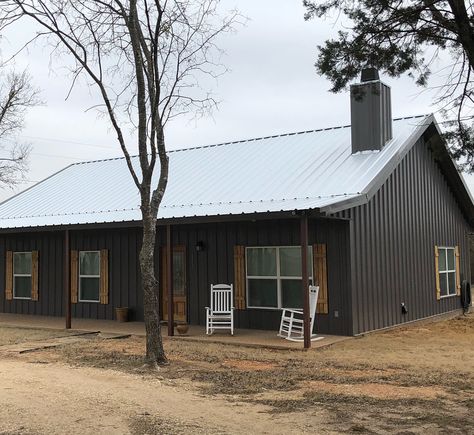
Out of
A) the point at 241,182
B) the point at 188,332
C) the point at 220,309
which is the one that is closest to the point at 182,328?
the point at 188,332

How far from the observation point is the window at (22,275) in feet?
54.0

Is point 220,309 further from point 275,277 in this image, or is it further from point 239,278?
point 275,277

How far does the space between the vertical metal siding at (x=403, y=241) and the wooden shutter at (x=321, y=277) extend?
0.54m

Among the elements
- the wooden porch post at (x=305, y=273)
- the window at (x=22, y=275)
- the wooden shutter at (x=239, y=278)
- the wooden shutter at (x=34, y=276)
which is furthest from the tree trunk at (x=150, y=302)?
the window at (x=22, y=275)

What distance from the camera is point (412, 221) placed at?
46.1 ft

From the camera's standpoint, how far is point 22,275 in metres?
16.6

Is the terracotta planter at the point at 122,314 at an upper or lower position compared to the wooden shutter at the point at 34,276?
lower

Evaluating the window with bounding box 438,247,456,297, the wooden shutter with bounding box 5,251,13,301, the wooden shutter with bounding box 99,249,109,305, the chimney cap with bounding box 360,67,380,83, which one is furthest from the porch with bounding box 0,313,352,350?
the window with bounding box 438,247,456,297

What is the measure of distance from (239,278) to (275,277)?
809 millimetres

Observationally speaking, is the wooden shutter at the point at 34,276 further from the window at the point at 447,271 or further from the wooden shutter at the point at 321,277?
the window at the point at 447,271

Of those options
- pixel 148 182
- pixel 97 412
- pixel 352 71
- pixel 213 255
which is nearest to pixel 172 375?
pixel 97 412

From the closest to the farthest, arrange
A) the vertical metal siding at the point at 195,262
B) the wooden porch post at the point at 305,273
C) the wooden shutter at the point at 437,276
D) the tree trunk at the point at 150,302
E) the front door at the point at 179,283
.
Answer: the tree trunk at the point at 150,302, the wooden porch post at the point at 305,273, the vertical metal siding at the point at 195,262, the front door at the point at 179,283, the wooden shutter at the point at 437,276

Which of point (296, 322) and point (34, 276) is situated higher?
Result: point (34, 276)

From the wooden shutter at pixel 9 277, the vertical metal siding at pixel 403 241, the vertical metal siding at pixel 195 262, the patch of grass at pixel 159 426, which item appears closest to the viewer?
the patch of grass at pixel 159 426
